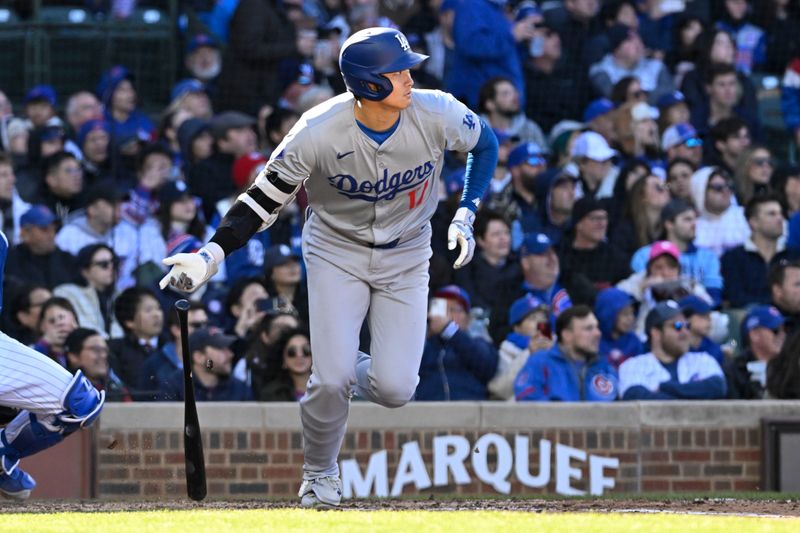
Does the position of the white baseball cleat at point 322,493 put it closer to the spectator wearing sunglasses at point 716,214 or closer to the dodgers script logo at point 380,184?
the dodgers script logo at point 380,184

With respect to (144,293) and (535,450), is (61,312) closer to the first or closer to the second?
(144,293)

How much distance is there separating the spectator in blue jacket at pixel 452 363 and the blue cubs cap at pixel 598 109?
10.1ft

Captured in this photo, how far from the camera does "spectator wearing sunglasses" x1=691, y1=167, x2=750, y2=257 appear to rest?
1096 cm

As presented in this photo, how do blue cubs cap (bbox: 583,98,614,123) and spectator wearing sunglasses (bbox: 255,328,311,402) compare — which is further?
blue cubs cap (bbox: 583,98,614,123)

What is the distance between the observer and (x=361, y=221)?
687 centimetres

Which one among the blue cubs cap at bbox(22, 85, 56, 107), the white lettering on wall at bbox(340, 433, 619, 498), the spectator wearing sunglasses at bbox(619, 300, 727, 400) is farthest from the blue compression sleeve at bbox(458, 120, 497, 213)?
the blue cubs cap at bbox(22, 85, 56, 107)

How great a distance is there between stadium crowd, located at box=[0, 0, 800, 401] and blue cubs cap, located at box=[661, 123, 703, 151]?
22 millimetres

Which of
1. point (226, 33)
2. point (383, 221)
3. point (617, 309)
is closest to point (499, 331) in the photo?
point (617, 309)

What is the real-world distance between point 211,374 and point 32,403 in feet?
7.83

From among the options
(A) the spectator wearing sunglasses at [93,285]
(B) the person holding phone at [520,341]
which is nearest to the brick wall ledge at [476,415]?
(B) the person holding phone at [520,341]

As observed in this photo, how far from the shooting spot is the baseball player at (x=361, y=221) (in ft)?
21.7

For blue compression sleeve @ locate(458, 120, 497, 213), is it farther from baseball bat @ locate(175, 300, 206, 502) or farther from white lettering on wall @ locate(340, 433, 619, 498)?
white lettering on wall @ locate(340, 433, 619, 498)

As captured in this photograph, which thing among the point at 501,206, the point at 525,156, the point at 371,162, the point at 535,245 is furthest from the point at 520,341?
the point at 371,162

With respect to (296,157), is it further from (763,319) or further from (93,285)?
(763,319)
